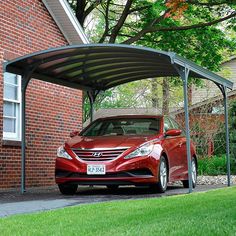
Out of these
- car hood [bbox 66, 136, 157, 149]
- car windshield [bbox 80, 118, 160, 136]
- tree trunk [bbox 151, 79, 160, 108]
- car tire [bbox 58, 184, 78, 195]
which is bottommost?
A: car tire [bbox 58, 184, 78, 195]

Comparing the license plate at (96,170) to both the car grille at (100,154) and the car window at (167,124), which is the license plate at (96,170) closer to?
A: the car grille at (100,154)

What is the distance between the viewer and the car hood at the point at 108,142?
12703 mm

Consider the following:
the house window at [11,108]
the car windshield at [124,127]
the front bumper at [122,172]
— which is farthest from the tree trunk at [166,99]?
the front bumper at [122,172]

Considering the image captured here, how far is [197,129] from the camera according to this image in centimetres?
2783

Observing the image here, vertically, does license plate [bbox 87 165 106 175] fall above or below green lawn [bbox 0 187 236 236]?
above

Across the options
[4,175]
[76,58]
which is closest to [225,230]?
[76,58]

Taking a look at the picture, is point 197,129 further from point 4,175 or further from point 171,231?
point 171,231

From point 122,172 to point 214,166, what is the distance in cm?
1295

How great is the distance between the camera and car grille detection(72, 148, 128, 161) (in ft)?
41.3

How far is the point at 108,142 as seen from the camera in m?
12.8

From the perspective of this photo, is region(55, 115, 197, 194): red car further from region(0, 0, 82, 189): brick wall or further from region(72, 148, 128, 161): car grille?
region(0, 0, 82, 189): brick wall

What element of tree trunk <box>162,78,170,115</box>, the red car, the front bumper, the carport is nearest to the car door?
the red car

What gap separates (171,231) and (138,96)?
122 ft

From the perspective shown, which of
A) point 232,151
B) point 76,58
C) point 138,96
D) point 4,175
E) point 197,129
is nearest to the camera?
point 76,58
